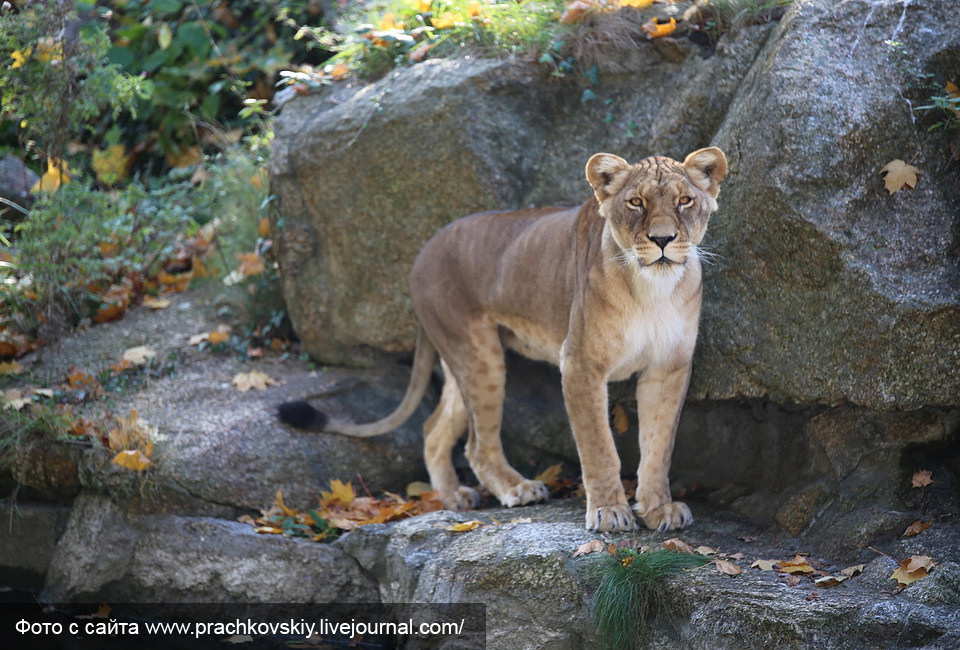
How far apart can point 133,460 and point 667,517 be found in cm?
267

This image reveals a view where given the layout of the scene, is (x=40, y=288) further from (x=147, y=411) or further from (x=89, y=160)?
(x=89, y=160)

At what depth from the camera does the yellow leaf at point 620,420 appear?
582 cm

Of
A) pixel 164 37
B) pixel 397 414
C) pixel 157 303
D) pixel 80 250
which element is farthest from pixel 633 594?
pixel 164 37

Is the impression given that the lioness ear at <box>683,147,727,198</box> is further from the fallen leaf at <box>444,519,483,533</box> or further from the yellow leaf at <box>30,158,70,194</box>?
the yellow leaf at <box>30,158,70,194</box>

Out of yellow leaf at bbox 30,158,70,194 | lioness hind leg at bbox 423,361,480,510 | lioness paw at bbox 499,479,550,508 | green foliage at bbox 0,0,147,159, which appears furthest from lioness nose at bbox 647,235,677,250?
yellow leaf at bbox 30,158,70,194

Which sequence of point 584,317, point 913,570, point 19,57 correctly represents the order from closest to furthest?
point 913,570 < point 584,317 < point 19,57

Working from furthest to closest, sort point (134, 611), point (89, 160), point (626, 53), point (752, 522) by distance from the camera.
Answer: point (89, 160), point (626, 53), point (134, 611), point (752, 522)

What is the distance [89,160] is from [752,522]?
7911 mm

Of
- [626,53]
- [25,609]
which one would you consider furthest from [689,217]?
[25,609]

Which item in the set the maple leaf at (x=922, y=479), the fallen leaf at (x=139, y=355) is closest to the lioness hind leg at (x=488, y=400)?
the maple leaf at (x=922, y=479)

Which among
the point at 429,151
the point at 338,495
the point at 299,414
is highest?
the point at 429,151

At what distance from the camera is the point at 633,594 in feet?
13.0

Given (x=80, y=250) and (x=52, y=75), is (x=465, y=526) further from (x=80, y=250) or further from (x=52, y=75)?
(x=52, y=75)

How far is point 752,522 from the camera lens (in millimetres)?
4738
